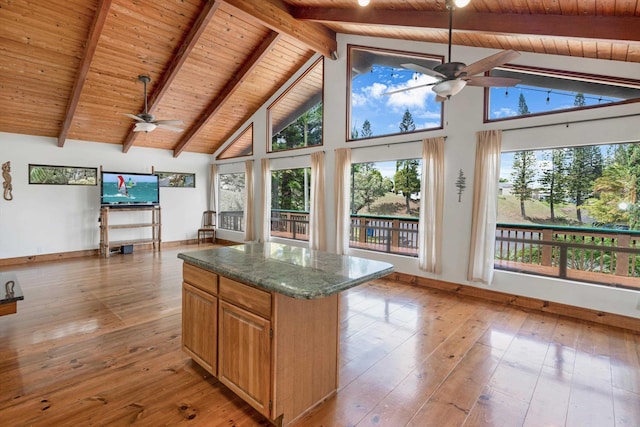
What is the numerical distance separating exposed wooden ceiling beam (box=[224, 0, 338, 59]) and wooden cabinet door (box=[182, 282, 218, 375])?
12.3ft

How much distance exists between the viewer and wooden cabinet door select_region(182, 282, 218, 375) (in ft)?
7.45

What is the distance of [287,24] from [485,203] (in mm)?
3919

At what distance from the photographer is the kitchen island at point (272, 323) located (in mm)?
1826

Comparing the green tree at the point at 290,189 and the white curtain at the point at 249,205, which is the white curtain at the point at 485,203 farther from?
the white curtain at the point at 249,205

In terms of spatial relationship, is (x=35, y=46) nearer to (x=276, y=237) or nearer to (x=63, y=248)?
(x=63, y=248)

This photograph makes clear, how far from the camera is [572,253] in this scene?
4.11 m

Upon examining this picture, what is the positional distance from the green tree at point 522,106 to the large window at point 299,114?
3481mm

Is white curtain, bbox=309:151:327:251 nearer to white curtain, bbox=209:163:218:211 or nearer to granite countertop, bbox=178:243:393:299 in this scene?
granite countertop, bbox=178:243:393:299

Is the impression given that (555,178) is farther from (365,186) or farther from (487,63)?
(365,186)

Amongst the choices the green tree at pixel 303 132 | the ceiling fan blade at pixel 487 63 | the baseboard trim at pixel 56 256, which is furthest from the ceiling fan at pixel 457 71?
the baseboard trim at pixel 56 256

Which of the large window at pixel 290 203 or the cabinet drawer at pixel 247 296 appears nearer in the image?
the cabinet drawer at pixel 247 296

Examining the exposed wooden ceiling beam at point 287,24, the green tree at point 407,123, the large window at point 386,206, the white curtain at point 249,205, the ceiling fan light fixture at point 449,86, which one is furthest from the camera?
the white curtain at point 249,205

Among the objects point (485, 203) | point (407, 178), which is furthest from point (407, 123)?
point (485, 203)

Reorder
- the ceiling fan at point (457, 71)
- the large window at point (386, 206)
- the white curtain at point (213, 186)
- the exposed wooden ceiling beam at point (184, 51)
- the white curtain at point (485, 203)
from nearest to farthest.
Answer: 1. the ceiling fan at point (457, 71)
2. the white curtain at point (485, 203)
3. the exposed wooden ceiling beam at point (184, 51)
4. the large window at point (386, 206)
5. the white curtain at point (213, 186)
